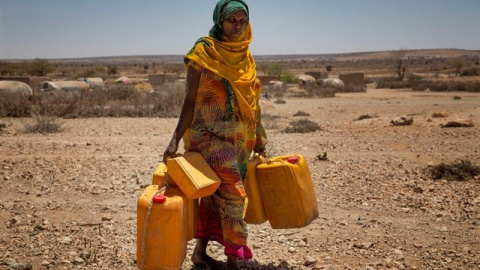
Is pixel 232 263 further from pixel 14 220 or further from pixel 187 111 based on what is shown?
pixel 14 220

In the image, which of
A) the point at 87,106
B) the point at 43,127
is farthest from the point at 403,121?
the point at 87,106

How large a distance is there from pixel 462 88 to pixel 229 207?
23.6 m

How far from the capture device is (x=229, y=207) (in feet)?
8.99

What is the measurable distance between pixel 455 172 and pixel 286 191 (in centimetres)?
348

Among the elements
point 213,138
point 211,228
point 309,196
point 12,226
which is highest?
point 213,138

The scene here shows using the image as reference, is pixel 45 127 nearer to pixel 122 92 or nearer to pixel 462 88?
pixel 122 92

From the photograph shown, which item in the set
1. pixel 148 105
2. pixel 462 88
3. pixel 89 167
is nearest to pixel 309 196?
pixel 89 167

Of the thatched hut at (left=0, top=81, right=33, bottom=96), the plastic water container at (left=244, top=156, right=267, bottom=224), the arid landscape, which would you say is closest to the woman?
the plastic water container at (left=244, top=156, right=267, bottom=224)

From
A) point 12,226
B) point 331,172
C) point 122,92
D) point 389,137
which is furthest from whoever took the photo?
point 122,92

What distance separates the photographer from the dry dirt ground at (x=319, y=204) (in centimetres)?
344

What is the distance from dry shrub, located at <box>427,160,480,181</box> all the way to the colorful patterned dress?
370 centimetres

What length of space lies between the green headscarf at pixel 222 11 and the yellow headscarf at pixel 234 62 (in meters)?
0.06

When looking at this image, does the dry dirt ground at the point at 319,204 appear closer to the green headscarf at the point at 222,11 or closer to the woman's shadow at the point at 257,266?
the woman's shadow at the point at 257,266

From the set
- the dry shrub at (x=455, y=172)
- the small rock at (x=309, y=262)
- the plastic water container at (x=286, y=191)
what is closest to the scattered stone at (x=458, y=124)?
the dry shrub at (x=455, y=172)
